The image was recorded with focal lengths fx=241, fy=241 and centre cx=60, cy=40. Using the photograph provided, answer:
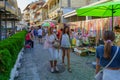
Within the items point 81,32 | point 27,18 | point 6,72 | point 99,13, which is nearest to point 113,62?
point 6,72

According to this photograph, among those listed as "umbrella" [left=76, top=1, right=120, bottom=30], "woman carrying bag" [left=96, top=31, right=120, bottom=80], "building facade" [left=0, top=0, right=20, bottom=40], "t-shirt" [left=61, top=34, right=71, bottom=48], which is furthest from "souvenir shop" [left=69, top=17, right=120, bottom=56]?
"woman carrying bag" [left=96, top=31, right=120, bottom=80]

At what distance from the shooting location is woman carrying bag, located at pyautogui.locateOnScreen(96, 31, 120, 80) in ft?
12.8

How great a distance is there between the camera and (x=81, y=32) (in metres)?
17.8

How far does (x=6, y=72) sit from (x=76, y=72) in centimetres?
406

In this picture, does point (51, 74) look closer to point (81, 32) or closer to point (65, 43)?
point (65, 43)

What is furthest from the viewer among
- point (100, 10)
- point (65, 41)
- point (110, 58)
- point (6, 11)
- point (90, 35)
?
point (90, 35)

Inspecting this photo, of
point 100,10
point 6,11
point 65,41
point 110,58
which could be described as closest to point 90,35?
point 6,11

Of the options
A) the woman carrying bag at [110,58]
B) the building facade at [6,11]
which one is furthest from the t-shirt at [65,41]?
the woman carrying bag at [110,58]

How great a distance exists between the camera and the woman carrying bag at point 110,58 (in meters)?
3.89

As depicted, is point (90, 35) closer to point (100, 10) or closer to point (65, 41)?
point (100, 10)

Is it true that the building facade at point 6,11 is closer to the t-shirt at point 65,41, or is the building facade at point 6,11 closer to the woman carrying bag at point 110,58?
the t-shirt at point 65,41

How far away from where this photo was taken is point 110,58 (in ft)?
12.8

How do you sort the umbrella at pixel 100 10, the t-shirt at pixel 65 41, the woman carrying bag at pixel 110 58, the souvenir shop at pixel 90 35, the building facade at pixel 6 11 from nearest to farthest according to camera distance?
the woman carrying bag at pixel 110 58 → the umbrella at pixel 100 10 → the t-shirt at pixel 65 41 → the building facade at pixel 6 11 → the souvenir shop at pixel 90 35

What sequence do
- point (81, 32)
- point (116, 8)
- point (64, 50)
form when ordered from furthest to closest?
point (81, 32)
point (64, 50)
point (116, 8)
